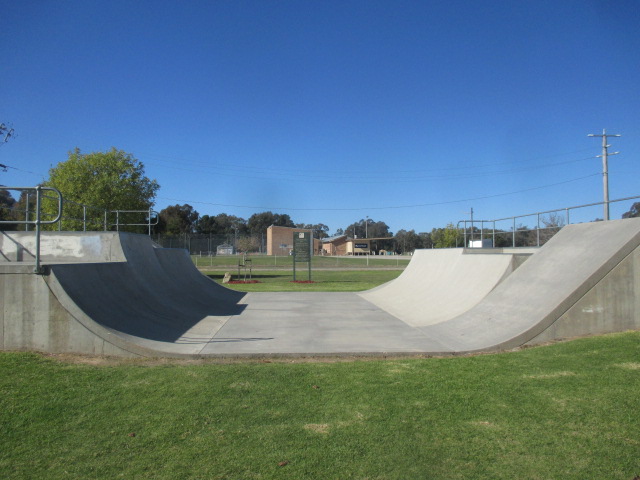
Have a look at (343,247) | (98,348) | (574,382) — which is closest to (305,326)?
(98,348)

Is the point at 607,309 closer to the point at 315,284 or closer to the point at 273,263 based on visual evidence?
the point at 315,284

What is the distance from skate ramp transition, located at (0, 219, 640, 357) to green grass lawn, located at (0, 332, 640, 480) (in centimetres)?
70

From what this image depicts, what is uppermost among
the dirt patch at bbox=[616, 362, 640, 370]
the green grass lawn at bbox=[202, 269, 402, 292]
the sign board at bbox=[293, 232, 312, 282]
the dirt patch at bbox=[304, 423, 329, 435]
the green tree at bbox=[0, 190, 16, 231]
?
the green tree at bbox=[0, 190, 16, 231]

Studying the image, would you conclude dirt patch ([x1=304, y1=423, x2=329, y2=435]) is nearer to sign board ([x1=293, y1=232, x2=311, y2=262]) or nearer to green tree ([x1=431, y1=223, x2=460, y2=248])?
sign board ([x1=293, y1=232, x2=311, y2=262])

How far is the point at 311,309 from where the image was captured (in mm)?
12867

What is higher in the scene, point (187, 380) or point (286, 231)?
point (286, 231)

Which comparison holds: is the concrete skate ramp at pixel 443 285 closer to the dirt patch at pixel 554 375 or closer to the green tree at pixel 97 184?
the dirt patch at pixel 554 375

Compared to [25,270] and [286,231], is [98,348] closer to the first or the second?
[25,270]

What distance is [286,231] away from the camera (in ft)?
293

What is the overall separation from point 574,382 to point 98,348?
616 cm

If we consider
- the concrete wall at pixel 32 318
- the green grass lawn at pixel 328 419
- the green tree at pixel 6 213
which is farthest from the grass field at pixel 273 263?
the green grass lawn at pixel 328 419

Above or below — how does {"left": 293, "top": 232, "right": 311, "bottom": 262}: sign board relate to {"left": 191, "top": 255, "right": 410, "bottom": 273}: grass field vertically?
above

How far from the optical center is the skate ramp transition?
6.52 metres

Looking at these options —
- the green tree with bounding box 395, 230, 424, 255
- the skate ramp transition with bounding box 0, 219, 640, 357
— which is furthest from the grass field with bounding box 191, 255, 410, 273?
the green tree with bounding box 395, 230, 424, 255
